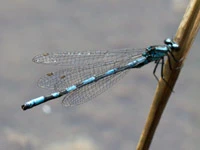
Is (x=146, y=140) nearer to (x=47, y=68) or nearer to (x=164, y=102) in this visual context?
(x=164, y=102)

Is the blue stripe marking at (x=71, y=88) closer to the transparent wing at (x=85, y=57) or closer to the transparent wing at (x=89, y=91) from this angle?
the transparent wing at (x=89, y=91)

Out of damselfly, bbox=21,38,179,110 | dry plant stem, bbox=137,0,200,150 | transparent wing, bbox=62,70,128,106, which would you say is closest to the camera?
dry plant stem, bbox=137,0,200,150

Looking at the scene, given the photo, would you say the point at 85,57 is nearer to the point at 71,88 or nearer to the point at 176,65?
the point at 71,88

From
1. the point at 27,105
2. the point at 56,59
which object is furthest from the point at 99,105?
the point at 27,105

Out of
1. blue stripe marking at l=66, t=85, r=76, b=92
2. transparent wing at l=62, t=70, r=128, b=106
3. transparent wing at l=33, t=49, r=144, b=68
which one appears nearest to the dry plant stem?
transparent wing at l=62, t=70, r=128, b=106

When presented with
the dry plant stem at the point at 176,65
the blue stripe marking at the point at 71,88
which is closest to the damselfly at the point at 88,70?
the blue stripe marking at the point at 71,88

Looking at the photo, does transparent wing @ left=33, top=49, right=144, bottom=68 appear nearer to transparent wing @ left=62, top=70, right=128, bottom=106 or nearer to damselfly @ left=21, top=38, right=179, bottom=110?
damselfly @ left=21, top=38, right=179, bottom=110
